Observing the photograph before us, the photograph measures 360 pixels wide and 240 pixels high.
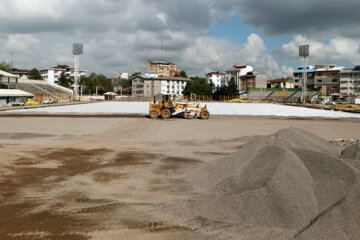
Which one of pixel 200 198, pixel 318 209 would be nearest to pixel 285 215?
pixel 318 209

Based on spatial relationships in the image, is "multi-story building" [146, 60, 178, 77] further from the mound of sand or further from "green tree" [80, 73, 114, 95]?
the mound of sand

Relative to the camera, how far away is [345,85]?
107 m

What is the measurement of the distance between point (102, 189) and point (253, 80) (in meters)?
134

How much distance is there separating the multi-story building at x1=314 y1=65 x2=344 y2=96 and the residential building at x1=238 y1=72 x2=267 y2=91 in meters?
25.0

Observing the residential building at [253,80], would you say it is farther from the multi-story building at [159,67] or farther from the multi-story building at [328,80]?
the multi-story building at [159,67]

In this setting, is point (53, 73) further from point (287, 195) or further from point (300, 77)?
point (287, 195)

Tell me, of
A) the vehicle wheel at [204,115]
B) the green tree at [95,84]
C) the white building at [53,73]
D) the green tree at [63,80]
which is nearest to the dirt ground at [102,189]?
the vehicle wheel at [204,115]

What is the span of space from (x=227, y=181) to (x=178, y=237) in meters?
2.79

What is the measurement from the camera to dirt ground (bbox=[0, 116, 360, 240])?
5.62 m

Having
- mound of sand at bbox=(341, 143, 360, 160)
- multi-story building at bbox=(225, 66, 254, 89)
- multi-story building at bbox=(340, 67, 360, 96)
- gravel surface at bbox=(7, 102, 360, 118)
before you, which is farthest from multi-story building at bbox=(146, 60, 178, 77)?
mound of sand at bbox=(341, 143, 360, 160)

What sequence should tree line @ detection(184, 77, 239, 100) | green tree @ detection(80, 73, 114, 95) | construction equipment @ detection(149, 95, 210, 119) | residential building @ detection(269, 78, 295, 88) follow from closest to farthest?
construction equipment @ detection(149, 95, 210, 119), tree line @ detection(184, 77, 239, 100), residential building @ detection(269, 78, 295, 88), green tree @ detection(80, 73, 114, 95)

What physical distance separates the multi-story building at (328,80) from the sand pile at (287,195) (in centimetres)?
11629

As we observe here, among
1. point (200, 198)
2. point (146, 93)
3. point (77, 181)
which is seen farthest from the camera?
point (146, 93)

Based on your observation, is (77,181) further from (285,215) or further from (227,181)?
(285,215)
